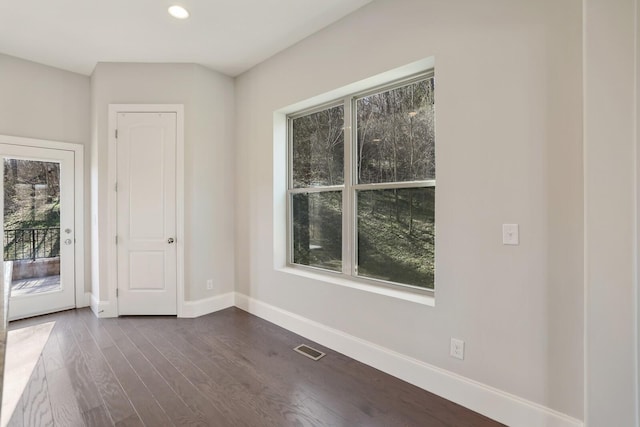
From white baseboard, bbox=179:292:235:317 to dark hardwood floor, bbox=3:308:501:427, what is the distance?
1.56 feet

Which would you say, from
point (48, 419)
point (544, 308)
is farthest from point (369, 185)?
point (48, 419)

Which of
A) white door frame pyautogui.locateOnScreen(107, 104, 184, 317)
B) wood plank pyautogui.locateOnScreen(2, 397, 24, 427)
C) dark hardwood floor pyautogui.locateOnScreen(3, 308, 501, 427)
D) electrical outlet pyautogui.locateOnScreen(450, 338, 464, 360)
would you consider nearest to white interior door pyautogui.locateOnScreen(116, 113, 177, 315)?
white door frame pyautogui.locateOnScreen(107, 104, 184, 317)

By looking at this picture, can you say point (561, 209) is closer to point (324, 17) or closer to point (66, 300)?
point (324, 17)

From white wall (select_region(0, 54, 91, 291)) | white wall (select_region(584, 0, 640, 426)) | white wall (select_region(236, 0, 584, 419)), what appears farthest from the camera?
white wall (select_region(0, 54, 91, 291))

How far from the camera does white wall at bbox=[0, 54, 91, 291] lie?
347 centimetres

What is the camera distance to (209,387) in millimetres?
2268

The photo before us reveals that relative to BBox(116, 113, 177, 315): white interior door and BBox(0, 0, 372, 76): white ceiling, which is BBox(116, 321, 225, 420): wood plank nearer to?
BBox(116, 113, 177, 315): white interior door

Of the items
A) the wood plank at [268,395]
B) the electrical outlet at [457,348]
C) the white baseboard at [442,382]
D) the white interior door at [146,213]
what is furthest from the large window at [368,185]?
the white interior door at [146,213]

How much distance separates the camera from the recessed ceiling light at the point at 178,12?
265 centimetres

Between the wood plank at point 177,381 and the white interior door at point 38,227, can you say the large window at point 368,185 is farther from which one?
the white interior door at point 38,227

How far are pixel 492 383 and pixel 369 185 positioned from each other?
5.42 feet

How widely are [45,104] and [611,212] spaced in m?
5.19

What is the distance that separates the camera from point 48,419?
6.26ft

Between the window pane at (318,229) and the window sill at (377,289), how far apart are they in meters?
0.14
